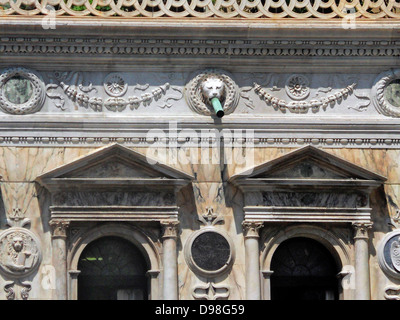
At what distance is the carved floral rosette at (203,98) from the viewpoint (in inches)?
1385

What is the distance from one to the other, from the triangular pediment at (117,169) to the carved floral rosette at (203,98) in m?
1.31

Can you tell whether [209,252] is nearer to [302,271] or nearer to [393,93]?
[302,271]

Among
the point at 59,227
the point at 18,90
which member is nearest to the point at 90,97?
the point at 18,90

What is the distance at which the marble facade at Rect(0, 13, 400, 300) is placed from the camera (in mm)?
34469

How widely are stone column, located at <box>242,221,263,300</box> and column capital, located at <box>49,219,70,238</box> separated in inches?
119

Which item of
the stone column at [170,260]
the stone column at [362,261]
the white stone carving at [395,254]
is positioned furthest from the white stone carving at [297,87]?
the stone column at [170,260]

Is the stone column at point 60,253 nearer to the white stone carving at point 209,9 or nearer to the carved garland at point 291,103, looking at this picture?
the white stone carving at point 209,9

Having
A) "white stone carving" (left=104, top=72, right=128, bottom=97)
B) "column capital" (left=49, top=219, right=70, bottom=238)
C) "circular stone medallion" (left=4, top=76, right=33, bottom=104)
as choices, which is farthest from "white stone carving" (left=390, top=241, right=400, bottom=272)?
"circular stone medallion" (left=4, top=76, right=33, bottom=104)

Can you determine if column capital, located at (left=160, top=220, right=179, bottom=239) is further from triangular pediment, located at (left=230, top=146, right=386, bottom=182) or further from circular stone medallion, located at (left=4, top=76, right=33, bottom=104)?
circular stone medallion, located at (left=4, top=76, right=33, bottom=104)

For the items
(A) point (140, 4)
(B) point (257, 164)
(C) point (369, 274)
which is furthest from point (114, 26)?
(C) point (369, 274)

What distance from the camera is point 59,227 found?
3428cm
